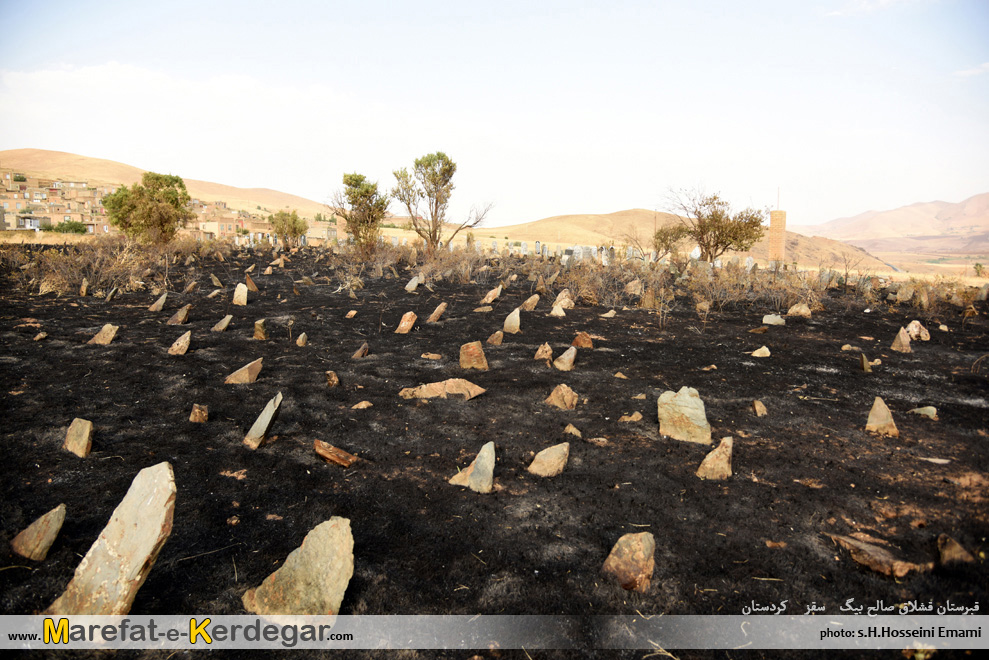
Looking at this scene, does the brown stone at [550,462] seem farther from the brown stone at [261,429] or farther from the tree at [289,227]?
the tree at [289,227]

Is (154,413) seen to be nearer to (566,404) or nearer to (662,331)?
(566,404)

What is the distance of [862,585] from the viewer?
200cm

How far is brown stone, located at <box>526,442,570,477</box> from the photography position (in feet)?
9.68

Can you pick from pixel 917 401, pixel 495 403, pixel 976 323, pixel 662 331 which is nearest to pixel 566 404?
pixel 495 403

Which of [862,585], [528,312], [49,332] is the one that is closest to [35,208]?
[49,332]

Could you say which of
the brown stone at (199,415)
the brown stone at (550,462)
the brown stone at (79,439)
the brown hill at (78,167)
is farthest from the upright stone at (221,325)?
the brown hill at (78,167)

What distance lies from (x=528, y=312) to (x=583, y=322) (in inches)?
40.2

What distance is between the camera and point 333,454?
9.94 feet

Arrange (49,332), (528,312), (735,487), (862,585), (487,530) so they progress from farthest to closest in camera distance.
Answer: (528,312) → (49,332) → (735,487) → (487,530) → (862,585)

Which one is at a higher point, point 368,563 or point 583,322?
point 583,322

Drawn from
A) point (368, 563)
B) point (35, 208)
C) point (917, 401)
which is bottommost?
point (368, 563)

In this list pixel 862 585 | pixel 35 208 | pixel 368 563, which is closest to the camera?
pixel 862 585

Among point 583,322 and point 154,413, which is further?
point 583,322

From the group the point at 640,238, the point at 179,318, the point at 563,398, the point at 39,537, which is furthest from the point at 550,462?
the point at 640,238
